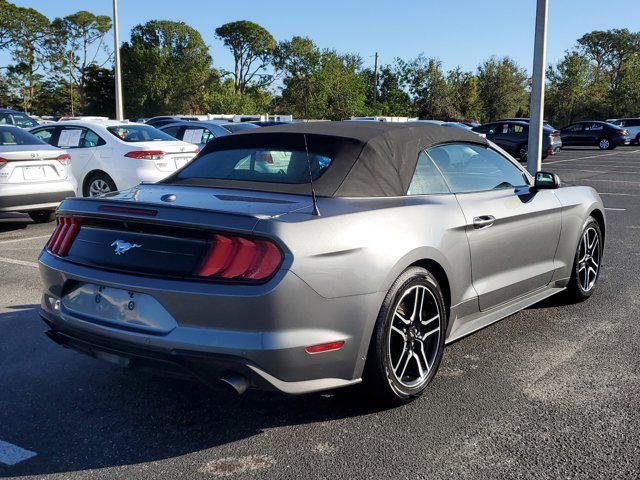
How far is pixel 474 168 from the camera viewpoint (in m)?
4.68

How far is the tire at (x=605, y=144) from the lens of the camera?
37875 mm

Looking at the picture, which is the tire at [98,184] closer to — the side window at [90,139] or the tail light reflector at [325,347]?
the side window at [90,139]

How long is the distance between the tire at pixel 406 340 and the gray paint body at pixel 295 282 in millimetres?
80

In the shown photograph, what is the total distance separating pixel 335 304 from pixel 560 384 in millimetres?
1575

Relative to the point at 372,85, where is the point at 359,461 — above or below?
below

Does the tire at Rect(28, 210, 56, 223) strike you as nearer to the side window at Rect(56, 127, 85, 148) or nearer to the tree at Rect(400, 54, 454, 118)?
the side window at Rect(56, 127, 85, 148)

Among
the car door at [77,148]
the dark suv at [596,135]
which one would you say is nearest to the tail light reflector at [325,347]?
the car door at [77,148]

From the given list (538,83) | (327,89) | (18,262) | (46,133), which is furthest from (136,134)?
(327,89)

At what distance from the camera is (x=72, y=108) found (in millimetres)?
79375

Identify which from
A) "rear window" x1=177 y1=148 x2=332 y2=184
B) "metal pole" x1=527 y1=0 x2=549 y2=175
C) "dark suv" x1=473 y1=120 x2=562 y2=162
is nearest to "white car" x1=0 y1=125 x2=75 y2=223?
"rear window" x1=177 y1=148 x2=332 y2=184

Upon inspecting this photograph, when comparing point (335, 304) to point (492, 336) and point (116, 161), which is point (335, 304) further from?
point (116, 161)

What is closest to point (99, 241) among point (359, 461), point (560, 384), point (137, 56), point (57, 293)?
point (57, 293)

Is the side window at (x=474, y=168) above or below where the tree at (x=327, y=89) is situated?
below

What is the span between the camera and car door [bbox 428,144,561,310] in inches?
168
